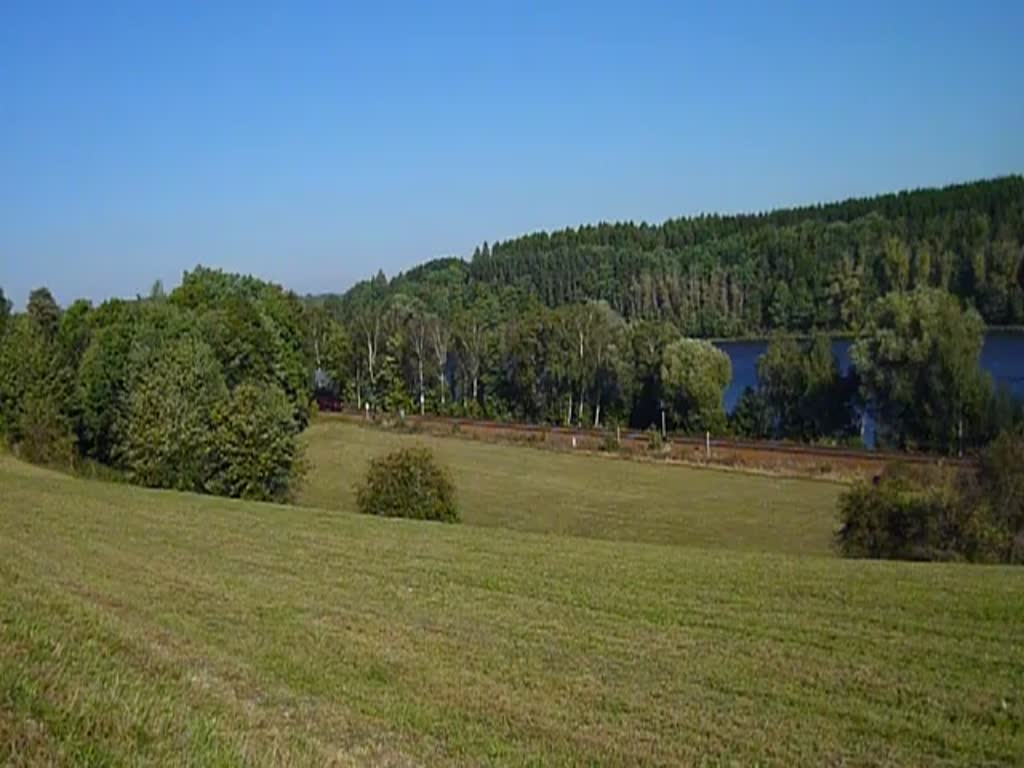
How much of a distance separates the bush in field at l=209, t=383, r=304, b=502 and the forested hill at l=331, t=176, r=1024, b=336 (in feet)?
241

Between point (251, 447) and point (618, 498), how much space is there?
58.7 feet

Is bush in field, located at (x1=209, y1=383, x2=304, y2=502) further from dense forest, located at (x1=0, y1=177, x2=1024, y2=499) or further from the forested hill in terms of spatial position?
the forested hill

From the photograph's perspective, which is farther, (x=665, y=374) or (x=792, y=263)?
(x=792, y=263)

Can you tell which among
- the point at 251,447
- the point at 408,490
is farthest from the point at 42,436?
the point at 408,490

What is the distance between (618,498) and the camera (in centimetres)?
4969

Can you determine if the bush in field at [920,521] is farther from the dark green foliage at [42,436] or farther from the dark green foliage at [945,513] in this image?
the dark green foliage at [42,436]

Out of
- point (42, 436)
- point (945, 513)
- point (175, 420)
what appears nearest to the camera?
point (945, 513)

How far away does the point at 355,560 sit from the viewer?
18.8 meters

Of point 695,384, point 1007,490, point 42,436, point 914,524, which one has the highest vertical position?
point 695,384

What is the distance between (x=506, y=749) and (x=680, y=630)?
519cm

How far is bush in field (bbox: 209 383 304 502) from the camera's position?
3931cm

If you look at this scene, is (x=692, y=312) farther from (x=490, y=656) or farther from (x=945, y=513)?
(x=490, y=656)

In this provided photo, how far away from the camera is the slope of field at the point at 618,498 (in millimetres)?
40250

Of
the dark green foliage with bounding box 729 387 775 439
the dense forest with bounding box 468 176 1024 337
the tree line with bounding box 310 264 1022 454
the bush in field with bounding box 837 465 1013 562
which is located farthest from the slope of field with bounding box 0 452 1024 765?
the dense forest with bounding box 468 176 1024 337
